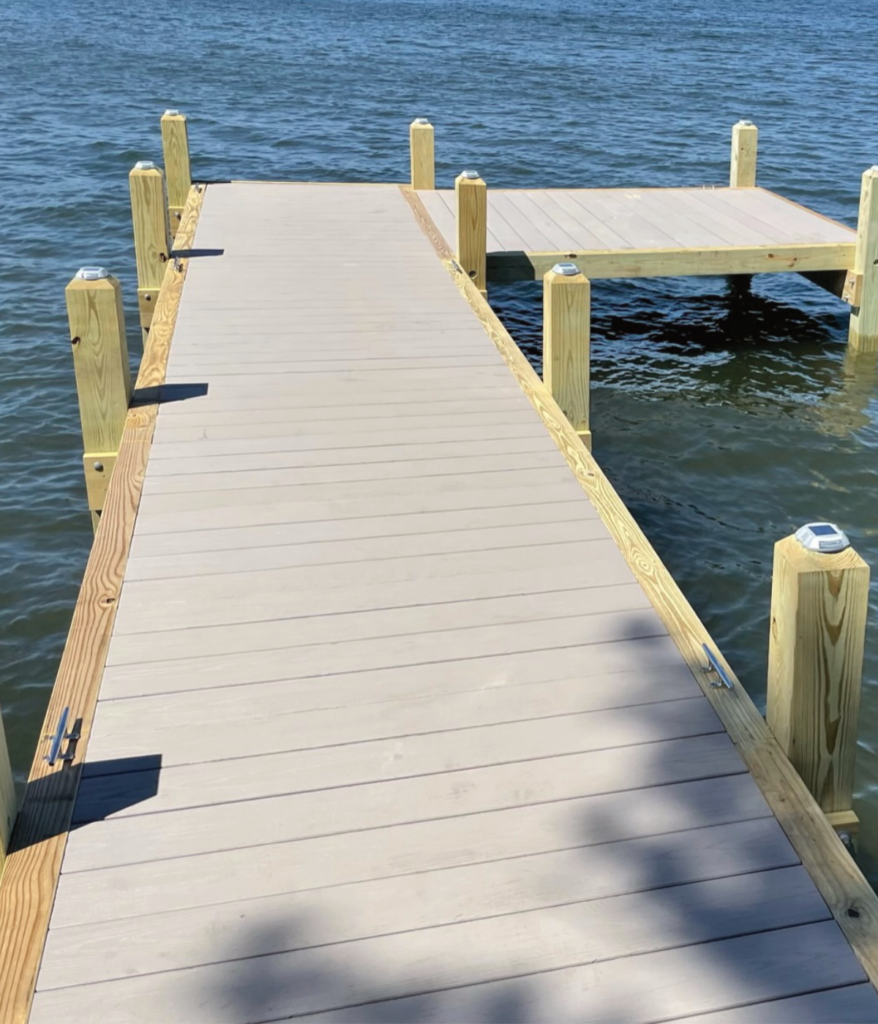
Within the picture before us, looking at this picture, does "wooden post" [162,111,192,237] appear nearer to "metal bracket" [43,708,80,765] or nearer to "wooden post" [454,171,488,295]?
"wooden post" [454,171,488,295]

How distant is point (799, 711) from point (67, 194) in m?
15.5

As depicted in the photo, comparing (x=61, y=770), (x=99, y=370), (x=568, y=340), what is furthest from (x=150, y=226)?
(x=61, y=770)

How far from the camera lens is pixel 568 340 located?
640 centimetres

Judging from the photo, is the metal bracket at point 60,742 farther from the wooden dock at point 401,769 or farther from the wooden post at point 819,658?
the wooden post at point 819,658

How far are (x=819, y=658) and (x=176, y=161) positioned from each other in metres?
10.3

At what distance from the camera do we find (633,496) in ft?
27.7

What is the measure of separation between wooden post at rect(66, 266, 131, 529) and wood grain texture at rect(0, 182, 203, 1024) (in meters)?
0.16

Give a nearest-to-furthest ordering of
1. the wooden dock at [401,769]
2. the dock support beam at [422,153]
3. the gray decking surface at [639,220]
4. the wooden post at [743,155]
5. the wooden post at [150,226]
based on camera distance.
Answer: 1. the wooden dock at [401,769]
2. the wooden post at [150,226]
3. the gray decking surface at [639,220]
4. the dock support beam at [422,153]
5. the wooden post at [743,155]

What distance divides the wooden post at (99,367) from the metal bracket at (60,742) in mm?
2537

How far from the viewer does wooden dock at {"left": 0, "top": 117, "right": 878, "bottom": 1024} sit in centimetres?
290

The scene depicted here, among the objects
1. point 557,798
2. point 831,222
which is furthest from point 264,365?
point 831,222

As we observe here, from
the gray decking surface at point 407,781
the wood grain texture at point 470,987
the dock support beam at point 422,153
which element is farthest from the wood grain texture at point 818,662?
the dock support beam at point 422,153

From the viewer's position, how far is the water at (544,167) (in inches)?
313

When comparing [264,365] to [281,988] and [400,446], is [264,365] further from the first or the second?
[281,988]
